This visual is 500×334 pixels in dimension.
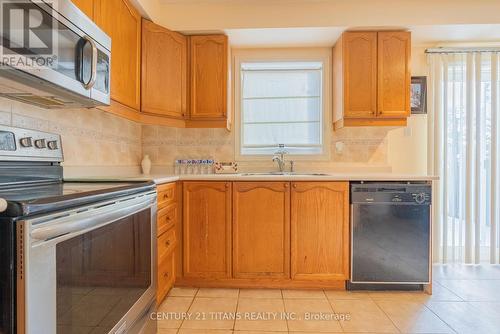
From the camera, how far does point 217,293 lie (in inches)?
84.7

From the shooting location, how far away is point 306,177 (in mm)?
2156

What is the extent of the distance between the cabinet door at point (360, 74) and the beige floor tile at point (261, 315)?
1.60m

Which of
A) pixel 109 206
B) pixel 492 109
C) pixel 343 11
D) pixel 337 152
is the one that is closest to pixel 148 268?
pixel 109 206

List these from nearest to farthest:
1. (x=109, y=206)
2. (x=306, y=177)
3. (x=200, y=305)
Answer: (x=109, y=206), (x=200, y=305), (x=306, y=177)

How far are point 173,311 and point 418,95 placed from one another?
108 inches

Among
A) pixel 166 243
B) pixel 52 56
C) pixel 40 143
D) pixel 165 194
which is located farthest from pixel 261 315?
pixel 52 56

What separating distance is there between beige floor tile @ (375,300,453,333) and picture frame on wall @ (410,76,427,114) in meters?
1.69

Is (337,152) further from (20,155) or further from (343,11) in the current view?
(20,155)

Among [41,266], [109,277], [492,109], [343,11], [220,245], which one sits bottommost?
[220,245]

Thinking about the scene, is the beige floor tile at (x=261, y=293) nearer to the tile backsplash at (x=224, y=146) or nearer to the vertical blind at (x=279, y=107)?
the tile backsplash at (x=224, y=146)

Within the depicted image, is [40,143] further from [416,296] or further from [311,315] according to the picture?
[416,296]

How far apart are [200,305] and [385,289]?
1.36 meters

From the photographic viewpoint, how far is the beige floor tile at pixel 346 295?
208 centimetres

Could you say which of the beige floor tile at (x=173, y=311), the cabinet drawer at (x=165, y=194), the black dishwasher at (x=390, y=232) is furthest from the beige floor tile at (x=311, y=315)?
the cabinet drawer at (x=165, y=194)
